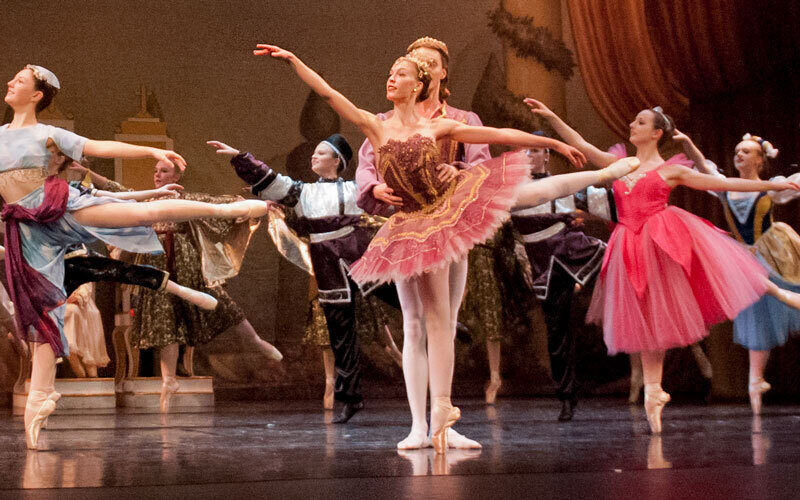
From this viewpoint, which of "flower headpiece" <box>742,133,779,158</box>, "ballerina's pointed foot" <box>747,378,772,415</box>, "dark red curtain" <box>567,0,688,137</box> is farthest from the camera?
"dark red curtain" <box>567,0,688,137</box>

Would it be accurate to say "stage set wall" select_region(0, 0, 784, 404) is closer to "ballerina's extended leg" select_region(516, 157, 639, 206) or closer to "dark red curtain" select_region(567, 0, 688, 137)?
"dark red curtain" select_region(567, 0, 688, 137)

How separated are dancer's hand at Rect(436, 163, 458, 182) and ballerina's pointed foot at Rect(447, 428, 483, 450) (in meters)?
0.88

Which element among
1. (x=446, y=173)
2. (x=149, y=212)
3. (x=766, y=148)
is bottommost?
(x=149, y=212)

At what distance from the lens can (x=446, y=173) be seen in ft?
11.3

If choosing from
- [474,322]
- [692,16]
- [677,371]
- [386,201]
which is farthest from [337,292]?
[677,371]

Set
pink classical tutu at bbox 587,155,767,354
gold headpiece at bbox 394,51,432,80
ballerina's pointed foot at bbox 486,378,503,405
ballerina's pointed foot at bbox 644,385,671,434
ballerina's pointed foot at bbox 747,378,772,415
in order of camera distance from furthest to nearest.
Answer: ballerina's pointed foot at bbox 486,378,503,405
ballerina's pointed foot at bbox 747,378,772,415
pink classical tutu at bbox 587,155,767,354
ballerina's pointed foot at bbox 644,385,671,434
gold headpiece at bbox 394,51,432,80

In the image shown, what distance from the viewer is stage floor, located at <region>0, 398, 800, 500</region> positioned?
8.20 feet

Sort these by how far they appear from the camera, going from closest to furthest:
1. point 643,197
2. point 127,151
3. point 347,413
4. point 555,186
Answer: point 555,186 < point 127,151 < point 643,197 < point 347,413

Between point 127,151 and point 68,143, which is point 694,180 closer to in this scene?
point 127,151

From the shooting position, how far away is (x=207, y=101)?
7465 millimetres

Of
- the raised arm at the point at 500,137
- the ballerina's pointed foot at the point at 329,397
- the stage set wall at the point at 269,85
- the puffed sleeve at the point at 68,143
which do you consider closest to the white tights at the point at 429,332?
the raised arm at the point at 500,137

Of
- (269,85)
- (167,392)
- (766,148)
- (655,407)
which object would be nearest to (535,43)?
(269,85)

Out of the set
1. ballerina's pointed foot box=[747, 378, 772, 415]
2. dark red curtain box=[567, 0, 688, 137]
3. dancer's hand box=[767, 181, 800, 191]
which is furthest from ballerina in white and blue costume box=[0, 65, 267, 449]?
dark red curtain box=[567, 0, 688, 137]

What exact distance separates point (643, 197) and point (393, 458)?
1.85 m
